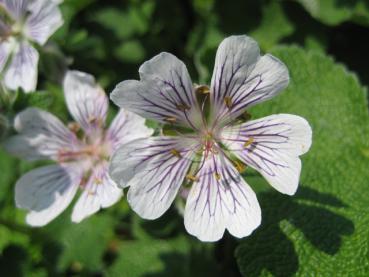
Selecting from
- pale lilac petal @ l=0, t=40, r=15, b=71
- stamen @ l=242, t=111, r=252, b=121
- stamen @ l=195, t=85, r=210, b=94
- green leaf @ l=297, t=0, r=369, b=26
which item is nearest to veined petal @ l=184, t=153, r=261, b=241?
stamen @ l=242, t=111, r=252, b=121

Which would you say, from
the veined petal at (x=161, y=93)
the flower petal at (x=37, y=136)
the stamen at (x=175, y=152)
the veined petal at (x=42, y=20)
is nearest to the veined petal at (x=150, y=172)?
the stamen at (x=175, y=152)

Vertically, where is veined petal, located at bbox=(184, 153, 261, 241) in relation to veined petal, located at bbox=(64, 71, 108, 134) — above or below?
below

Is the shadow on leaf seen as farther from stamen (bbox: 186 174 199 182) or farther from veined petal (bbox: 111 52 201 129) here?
veined petal (bbox: 111 52 201 129)

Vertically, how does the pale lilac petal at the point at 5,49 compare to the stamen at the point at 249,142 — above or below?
above

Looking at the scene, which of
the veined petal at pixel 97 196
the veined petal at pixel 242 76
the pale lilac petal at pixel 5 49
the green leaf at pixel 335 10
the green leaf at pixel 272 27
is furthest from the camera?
the green leaf at pixel 272 27

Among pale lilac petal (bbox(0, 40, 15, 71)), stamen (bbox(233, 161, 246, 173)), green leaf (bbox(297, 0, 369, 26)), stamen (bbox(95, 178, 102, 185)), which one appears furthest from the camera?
green leaf (bbox(297, 0, 369, 26))

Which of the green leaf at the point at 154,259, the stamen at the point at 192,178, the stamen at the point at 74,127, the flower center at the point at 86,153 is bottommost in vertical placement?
the green leaf at the point at 154,259

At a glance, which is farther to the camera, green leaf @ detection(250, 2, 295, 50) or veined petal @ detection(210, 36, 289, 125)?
green leaf @ detection(250, 2, 295, 50)

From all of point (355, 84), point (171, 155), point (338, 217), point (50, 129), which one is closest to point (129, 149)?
point (171, 155)

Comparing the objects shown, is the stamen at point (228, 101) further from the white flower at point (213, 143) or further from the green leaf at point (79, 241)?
→ the green leaf at point (79, 241)
